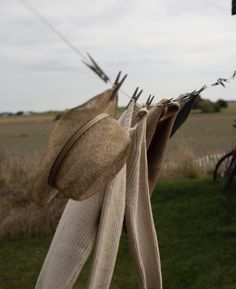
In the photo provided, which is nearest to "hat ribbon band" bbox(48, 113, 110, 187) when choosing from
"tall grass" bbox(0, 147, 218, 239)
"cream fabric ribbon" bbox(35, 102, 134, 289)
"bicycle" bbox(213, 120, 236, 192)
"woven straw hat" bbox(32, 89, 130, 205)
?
"woven straw hat" bbox(32, 89, 130, 205)

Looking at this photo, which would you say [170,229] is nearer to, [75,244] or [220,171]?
[220,171]

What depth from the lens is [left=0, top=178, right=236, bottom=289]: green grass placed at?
593 cm

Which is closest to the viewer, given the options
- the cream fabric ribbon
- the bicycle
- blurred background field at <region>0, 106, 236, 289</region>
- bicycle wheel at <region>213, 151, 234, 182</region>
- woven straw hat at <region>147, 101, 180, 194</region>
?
the cream fabric ribbon

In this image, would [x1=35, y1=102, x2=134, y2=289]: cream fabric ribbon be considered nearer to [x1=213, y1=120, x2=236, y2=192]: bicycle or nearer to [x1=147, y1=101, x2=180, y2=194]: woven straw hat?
[x1=147, y1=101, x2=180, y2=194]: woven straw hat

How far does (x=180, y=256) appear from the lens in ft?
21.5

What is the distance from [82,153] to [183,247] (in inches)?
201

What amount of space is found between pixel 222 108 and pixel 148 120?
48453mm

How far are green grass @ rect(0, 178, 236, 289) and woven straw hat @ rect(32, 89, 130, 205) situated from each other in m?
3.82

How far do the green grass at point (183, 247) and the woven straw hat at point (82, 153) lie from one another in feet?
12.5

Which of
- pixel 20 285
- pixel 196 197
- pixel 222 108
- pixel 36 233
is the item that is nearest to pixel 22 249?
pixel 36 233

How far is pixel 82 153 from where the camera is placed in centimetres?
196

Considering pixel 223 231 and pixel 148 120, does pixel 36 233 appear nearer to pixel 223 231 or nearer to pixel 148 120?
pixel 223 231

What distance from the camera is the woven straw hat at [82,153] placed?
197 cm

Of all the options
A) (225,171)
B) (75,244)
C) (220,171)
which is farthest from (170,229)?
(75,244)
